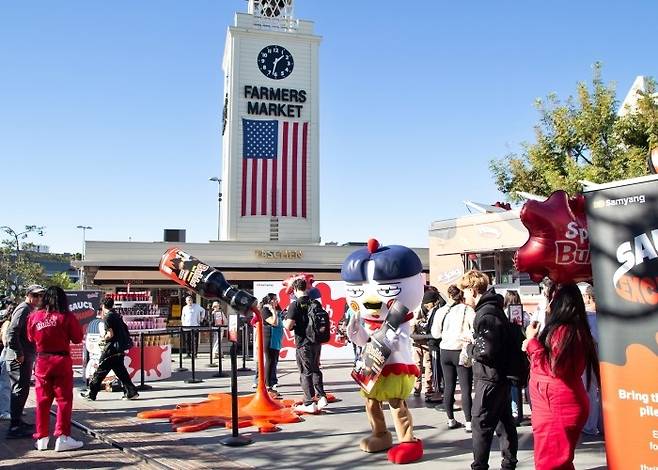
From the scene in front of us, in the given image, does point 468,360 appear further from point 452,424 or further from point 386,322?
point 452,424

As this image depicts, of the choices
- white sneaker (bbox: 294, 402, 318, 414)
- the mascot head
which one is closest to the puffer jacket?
the mascot head

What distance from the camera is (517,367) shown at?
4895 mm

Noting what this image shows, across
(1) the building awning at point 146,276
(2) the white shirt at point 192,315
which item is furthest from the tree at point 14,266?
(2) the white shirt at point 192,315

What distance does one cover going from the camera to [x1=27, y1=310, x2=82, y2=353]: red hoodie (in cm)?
624

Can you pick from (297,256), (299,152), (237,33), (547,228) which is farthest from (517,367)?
(237,33)

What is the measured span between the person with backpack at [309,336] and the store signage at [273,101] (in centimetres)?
2147

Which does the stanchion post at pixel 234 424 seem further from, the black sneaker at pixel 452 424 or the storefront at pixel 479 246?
the storefront at pixel 479 246

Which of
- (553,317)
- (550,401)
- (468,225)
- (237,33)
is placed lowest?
(550,401)

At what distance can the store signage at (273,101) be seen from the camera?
93.2 feet

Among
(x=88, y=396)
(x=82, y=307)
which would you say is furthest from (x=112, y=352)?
(x=82, y=307)

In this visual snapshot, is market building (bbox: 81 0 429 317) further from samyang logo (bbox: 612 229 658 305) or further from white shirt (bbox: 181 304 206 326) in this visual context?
samyang logo (bbox: 612 229 658 305)

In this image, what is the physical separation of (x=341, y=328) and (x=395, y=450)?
1535 millimetres

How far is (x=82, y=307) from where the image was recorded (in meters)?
13.2

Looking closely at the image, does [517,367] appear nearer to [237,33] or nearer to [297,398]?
[297,398]
